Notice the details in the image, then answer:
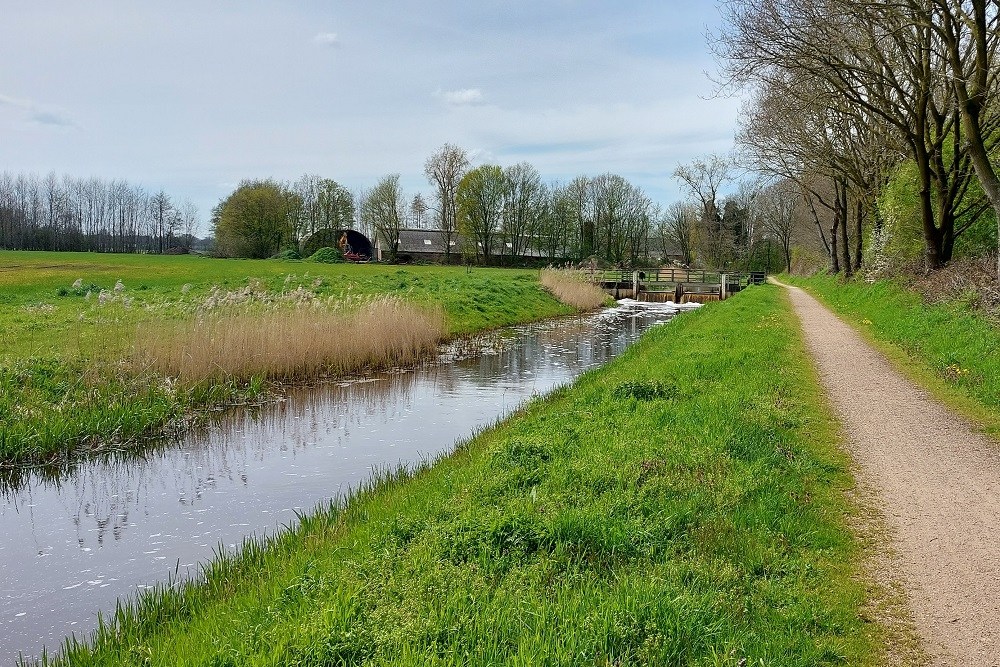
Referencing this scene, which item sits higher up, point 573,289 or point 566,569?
point 573,289

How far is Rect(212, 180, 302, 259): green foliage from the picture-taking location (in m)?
73.0

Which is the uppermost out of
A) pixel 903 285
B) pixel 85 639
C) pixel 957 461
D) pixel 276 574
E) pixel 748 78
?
pixel 748 78

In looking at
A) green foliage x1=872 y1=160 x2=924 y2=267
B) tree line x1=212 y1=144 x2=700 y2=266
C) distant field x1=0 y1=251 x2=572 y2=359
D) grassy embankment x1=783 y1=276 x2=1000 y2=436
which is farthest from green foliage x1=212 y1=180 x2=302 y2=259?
grassy embankment x1=783 y1=276 x2=1000 y2=436

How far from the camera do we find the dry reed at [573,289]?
35.4 metres

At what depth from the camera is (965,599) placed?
396 cm

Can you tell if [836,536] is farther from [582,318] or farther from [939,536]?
[582,318]

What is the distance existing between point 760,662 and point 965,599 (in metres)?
1.62

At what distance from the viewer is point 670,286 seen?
164 ft

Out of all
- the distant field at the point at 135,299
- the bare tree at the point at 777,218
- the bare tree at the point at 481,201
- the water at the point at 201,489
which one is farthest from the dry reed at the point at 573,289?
the bare tree at the point at 777,218

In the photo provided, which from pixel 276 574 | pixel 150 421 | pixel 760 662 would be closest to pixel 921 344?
pixel 760 662

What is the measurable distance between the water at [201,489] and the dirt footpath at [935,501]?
534cm

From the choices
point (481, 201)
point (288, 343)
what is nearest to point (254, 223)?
point (481, 201)

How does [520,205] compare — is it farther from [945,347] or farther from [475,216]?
[945,347]

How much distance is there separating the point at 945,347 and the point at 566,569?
9976 mm
